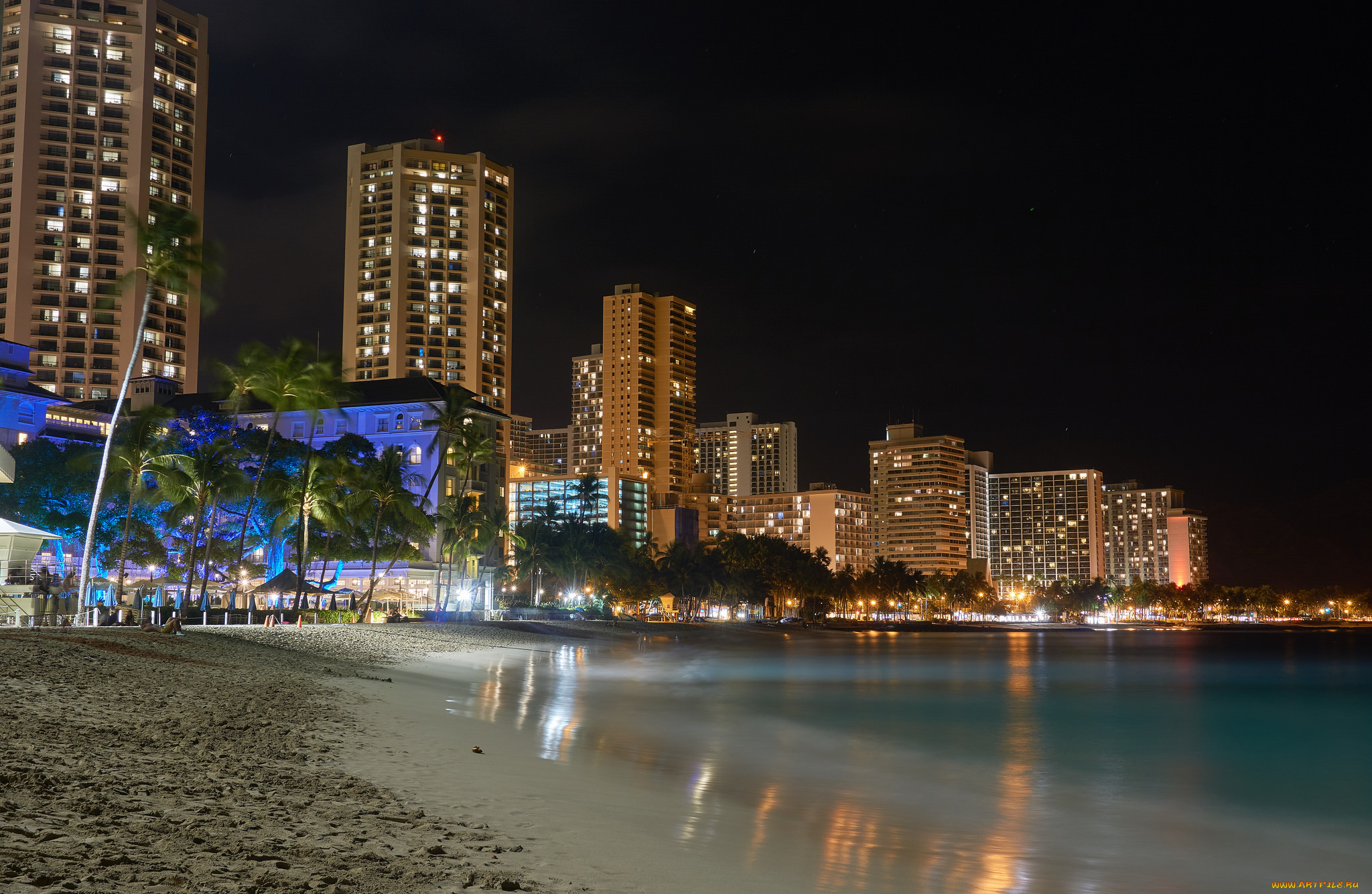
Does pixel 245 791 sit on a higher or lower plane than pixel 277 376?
lower

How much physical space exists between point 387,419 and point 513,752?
88.7 m

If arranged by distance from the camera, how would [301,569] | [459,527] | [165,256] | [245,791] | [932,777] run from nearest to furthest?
[245,791] < [932,777] < [165,256] < [301,569] < [459,527]

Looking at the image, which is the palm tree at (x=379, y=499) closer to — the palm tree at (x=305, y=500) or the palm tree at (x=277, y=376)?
the palm tree at (x=305, y=500)

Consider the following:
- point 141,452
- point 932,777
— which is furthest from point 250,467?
point 932,777

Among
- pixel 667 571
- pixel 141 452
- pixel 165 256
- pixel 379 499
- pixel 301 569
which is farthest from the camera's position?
pixel 667 571

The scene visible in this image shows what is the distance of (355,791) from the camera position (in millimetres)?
12242

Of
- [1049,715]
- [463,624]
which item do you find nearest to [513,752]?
[1049,715]

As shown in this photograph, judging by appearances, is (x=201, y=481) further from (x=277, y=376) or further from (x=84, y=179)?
(x=84, y=179)

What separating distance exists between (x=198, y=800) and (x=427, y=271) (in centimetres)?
16090

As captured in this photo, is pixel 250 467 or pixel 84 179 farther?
pixel 84 179

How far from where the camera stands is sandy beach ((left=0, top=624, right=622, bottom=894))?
8031mm

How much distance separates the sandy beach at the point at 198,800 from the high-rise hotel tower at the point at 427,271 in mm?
143733

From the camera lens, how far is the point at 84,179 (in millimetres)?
140500

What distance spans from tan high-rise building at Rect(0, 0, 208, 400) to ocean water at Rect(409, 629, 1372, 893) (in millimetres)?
115728
